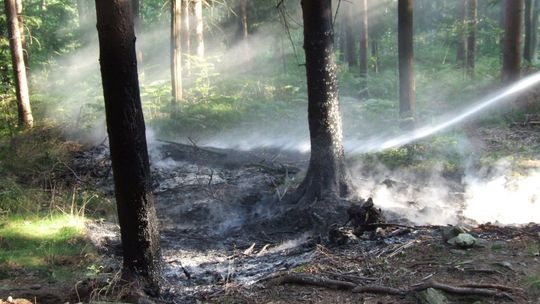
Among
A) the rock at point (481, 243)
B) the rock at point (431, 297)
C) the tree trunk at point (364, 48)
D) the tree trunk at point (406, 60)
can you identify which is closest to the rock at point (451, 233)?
the rock at point (481, 243)

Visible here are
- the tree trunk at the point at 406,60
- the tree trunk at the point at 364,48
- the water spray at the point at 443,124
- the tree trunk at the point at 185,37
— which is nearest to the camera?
the water spray at the point at 443,124

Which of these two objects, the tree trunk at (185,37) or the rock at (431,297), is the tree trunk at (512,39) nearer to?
the rock at (431,297)

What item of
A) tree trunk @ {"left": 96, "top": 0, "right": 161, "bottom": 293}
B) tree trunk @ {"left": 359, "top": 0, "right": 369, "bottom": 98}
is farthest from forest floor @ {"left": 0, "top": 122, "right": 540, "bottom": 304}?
tree trunk @ {"left": 359, "top": 0, "right": 369, "bottom": 98}

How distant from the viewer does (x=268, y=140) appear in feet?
52.5

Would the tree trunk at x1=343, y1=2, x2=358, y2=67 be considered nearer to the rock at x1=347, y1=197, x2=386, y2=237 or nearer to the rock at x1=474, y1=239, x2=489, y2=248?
the rock at x1=347, y1=197, x2=386, y2=237

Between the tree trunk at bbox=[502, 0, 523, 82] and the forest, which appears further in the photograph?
the tree trunk at bbox=[502, 0, 523, 82]

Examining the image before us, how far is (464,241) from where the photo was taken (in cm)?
539

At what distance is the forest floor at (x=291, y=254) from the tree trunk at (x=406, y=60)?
279 centimetres

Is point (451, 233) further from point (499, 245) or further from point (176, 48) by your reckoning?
point (176, 48)

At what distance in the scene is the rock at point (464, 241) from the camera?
538 cm

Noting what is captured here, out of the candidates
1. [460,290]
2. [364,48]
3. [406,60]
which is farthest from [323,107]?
[364,48]

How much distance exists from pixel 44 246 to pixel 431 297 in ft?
18.9

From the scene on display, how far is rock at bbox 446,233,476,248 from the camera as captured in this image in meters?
5.38

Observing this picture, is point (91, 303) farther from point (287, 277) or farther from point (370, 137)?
point (370, 137)
